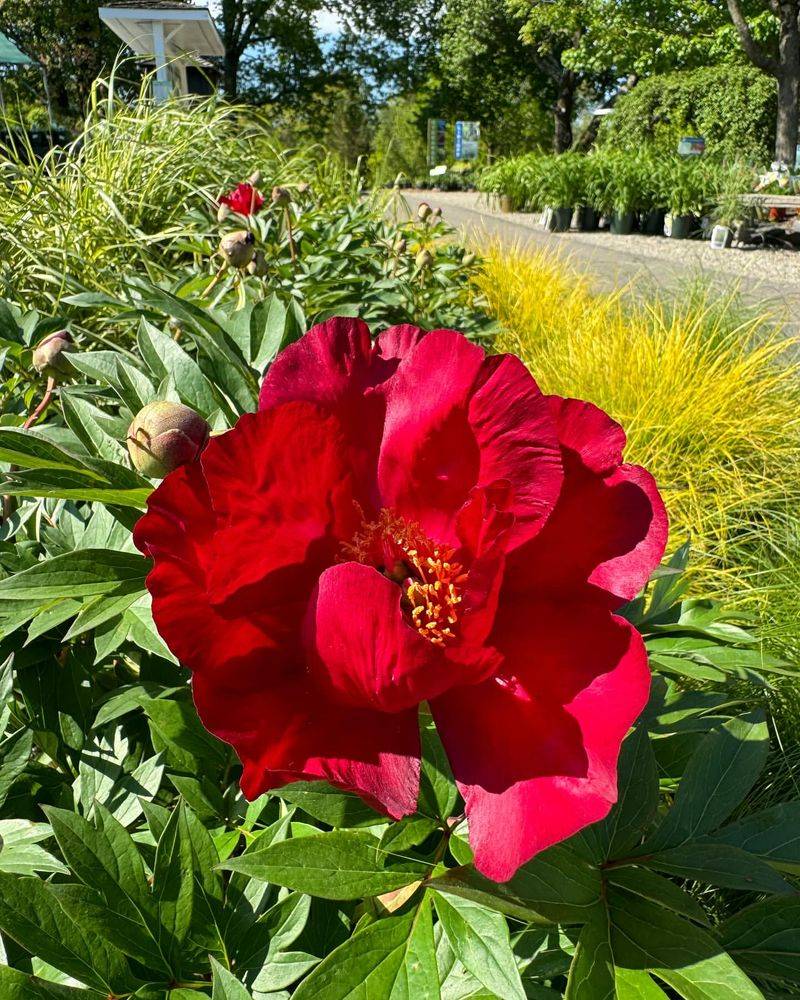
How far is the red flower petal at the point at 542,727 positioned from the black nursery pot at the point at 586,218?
42.4 ft

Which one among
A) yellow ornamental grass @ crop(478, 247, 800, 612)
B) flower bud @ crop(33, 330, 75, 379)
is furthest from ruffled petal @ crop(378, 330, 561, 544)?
yellow ornamental grass @ crop(478, 247, 800, 612)

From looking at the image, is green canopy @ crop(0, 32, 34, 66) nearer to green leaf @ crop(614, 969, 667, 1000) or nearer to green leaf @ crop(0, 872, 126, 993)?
green leaf @ crop(0, 872, 126, 993)

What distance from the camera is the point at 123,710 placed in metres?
0.68

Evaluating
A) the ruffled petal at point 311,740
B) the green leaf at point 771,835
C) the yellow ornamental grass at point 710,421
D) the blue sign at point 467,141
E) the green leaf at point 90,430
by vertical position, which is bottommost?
the yellow ornamental grass at point 710,421

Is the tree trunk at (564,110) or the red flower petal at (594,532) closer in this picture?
the red flower petal at (594,532)

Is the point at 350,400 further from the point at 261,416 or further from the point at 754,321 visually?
the point at 754,321

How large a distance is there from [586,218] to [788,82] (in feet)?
24.8

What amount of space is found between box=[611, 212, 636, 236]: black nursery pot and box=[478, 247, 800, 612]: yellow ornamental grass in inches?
353

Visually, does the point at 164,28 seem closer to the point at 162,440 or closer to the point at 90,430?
the point at 90,430

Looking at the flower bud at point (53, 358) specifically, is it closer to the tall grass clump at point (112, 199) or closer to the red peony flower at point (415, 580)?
the red peony flower at point (415, 580)

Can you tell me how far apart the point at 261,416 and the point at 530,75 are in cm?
2820

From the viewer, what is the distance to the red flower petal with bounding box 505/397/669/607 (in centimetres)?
47

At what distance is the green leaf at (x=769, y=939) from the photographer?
1.70ft

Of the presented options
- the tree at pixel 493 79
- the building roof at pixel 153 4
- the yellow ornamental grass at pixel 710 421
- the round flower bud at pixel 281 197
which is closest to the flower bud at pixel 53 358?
the round flower bud at pixel 281 197
